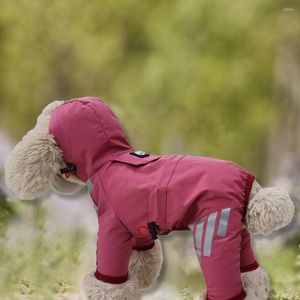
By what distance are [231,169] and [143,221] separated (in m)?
0.19

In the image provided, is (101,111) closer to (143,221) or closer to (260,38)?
(143,221)

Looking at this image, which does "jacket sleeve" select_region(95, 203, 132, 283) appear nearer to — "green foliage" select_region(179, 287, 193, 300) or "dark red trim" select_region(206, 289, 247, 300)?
"dark red trim" select_region(206, 289, 247, 300)

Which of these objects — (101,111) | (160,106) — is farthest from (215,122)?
(101,111)

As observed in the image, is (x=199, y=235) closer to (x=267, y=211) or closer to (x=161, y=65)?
(x=267, y=211)

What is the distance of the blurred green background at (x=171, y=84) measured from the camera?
53.7 inches

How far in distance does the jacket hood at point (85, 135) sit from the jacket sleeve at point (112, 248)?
102 millimetres

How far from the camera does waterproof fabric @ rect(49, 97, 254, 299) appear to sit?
96 centimetres

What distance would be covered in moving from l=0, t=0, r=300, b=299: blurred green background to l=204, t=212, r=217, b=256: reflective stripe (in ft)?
1.46

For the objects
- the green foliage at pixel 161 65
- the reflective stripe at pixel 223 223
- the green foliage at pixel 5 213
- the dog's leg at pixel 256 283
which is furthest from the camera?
the green foliage at pixel 5 213

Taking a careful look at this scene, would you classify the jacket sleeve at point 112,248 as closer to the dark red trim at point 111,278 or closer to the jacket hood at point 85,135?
the dark red trim at point 111,278

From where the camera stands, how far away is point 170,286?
140 centimetres

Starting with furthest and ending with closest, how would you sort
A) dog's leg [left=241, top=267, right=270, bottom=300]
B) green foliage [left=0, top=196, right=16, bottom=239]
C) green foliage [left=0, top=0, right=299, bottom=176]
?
green foliage [left=0, top=196, right=16, bottom=239] → green foliage [left=0, top=0, right=299, bottom=176] → dog's leg [left=241, top=267, right=270, bottom=300]

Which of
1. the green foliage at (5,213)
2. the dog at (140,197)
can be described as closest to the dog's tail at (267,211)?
the dog at (140,197)

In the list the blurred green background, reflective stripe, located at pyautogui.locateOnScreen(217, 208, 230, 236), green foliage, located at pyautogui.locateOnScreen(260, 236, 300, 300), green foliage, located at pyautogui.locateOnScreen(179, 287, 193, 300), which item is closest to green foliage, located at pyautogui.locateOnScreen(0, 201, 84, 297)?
the blurred green background
